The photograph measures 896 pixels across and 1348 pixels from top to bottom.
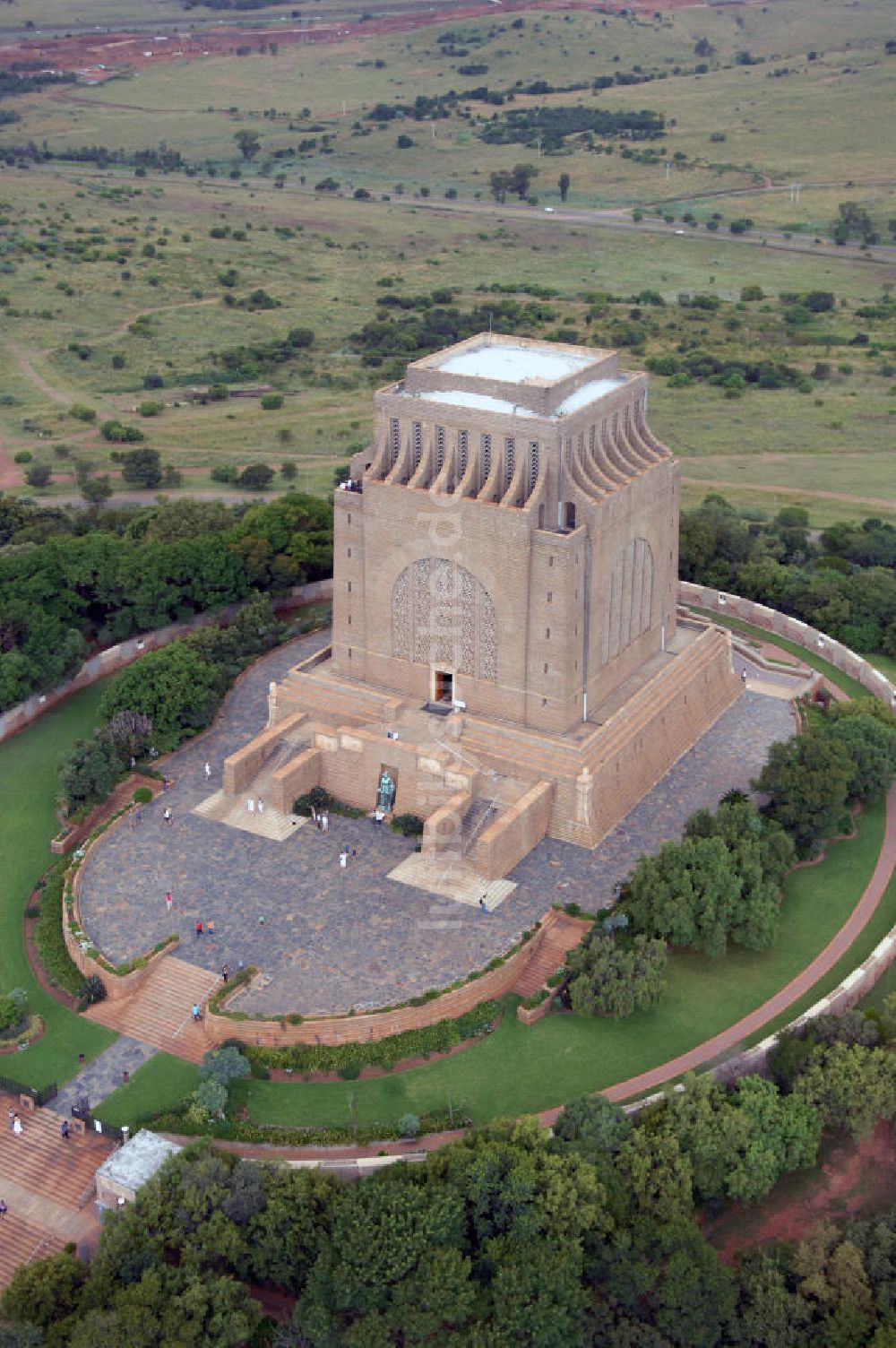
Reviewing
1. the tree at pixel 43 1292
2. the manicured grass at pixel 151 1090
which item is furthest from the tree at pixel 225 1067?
the tree at pixel 43 1292

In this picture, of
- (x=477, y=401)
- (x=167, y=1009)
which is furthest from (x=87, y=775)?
(x=477, y=401)

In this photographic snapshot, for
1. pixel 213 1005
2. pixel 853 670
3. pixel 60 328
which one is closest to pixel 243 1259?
pixel 213 1005

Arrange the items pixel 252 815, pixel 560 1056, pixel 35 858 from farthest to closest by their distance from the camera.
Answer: pixel 252 815
pixel 35 858
pixel 560 1056

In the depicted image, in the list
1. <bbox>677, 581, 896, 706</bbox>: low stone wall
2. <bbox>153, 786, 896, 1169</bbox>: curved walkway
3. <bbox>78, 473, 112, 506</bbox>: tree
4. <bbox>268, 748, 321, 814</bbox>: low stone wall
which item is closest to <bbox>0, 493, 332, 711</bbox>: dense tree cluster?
<bbox>78, 473, 112, 506</bbox>: tree

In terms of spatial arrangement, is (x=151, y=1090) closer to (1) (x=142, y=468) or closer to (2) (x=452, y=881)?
(2) (x=452, y=881)

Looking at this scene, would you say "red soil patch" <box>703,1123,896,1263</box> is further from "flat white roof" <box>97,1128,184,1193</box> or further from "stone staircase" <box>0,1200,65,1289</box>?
"stone staircase" <box>0,1200,65,1289</box>

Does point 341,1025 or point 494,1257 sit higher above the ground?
point 341,1025

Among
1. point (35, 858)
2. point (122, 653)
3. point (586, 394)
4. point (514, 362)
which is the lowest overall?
point (35, 858)
